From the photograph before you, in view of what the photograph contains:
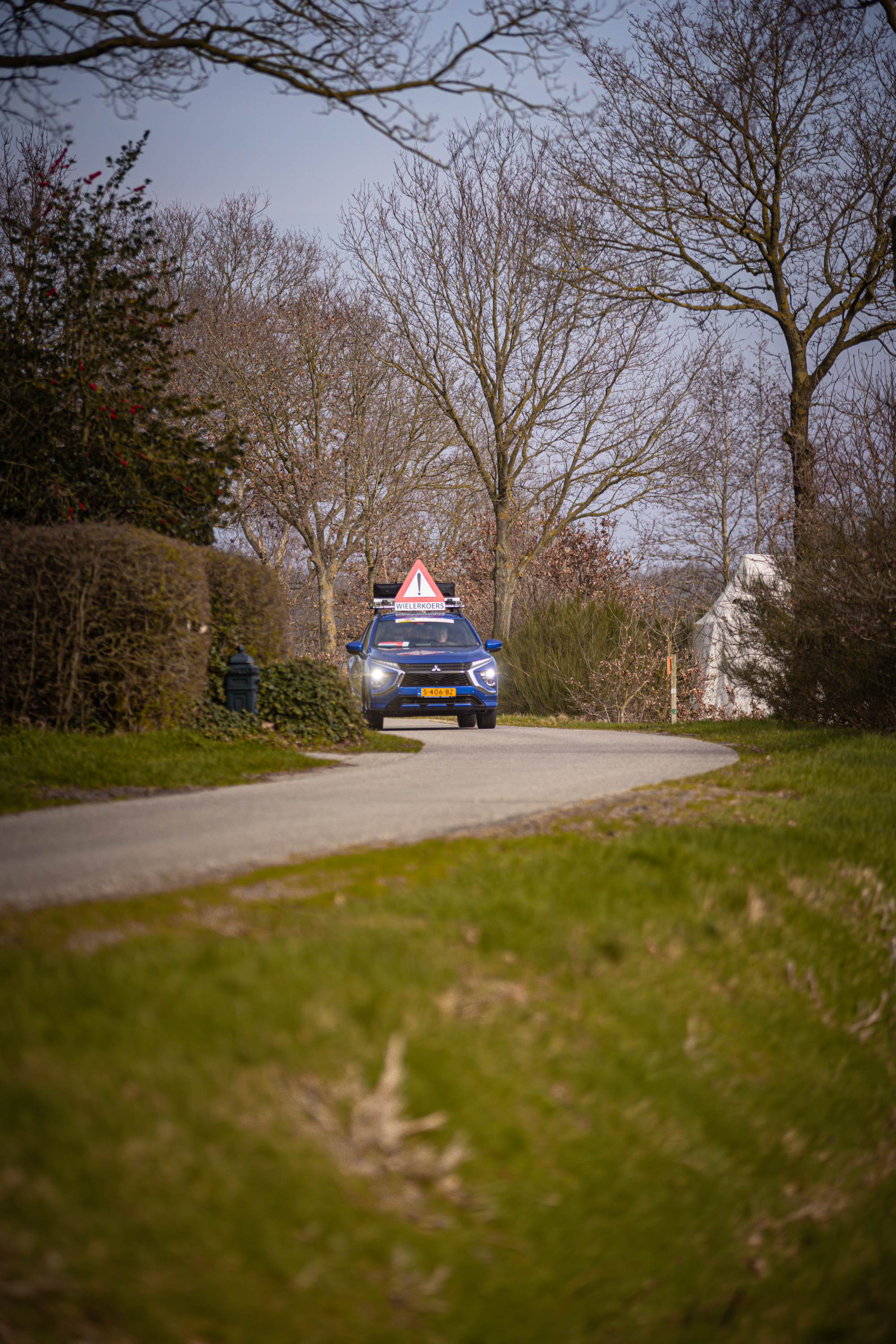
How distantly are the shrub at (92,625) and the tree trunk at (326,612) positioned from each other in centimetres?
2112

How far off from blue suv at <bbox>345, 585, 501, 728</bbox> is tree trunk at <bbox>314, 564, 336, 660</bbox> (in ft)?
48.0

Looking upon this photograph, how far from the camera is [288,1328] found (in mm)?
2477

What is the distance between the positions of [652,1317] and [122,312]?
42.4ft

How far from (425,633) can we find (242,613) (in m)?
4.93

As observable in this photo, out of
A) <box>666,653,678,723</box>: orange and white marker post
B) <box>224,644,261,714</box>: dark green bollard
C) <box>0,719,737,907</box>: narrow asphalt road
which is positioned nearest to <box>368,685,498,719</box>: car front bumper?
<box>0,719,737,907</box>: narrow asphalt road

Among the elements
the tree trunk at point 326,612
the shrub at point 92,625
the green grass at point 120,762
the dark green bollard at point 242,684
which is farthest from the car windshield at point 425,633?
the tree trunk at point 326,612

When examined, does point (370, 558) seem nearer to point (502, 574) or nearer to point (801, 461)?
point (502, 574)

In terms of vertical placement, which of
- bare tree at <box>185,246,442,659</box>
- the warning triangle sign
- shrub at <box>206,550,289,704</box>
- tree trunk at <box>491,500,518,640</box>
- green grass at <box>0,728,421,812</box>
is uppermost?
bare tree at <box>185,246,442,659</box>

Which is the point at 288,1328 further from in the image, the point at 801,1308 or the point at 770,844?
the point at 770,844

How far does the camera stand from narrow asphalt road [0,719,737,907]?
4.91 m

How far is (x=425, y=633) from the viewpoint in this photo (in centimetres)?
1648

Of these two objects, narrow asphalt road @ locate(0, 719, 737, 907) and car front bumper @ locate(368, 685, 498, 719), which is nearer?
narrow asphalt road @ locate(0, 719, 737, 907)

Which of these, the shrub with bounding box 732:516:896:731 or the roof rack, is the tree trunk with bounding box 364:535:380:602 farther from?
the shrub with bounding box 732:516:896:731

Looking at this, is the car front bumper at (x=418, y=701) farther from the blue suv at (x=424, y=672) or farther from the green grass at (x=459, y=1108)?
the green grass at (x=459, y=1108)
